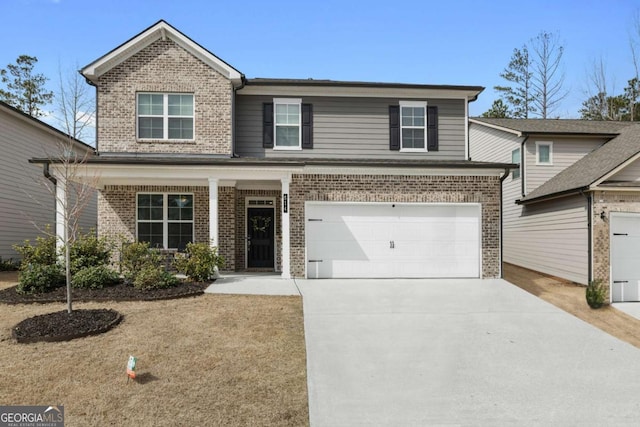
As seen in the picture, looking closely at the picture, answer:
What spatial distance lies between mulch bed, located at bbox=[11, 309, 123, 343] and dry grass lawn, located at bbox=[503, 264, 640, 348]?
9645mm

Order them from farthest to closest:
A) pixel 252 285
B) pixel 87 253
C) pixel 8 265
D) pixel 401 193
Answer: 1. pixel 8 265
2. pixel 401 193
3. pixel 87 253
4. pixel 252 285

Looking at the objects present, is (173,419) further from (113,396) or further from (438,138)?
(438,138)

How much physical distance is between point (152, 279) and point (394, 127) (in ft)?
29.0

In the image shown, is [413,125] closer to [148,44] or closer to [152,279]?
[148,44]

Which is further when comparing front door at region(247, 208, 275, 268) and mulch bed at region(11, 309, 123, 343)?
front door at region(247, 208, 275, 268)

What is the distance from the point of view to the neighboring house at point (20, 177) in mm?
15109

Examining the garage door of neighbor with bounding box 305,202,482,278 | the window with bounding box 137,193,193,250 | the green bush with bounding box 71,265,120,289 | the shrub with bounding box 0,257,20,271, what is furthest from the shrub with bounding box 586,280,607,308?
the shrub with bounding box 0,257,20,271

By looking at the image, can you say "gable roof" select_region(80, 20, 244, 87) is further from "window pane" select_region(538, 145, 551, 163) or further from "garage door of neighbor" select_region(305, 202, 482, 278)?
"window pane" select_region(538, 145, 551, 163)

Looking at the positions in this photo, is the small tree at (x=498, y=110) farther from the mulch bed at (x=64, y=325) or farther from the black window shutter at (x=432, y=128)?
the mulch bed at (x=64, y=325)

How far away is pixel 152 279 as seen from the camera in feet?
31.1

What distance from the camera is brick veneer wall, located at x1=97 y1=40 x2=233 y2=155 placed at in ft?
41.9

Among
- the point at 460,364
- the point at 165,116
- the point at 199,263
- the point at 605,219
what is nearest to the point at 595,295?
the point at 605,219

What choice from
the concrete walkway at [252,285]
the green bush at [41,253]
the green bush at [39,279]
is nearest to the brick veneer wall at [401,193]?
the concrete walkway at [252,285]

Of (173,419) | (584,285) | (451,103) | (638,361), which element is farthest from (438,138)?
(173,419)
